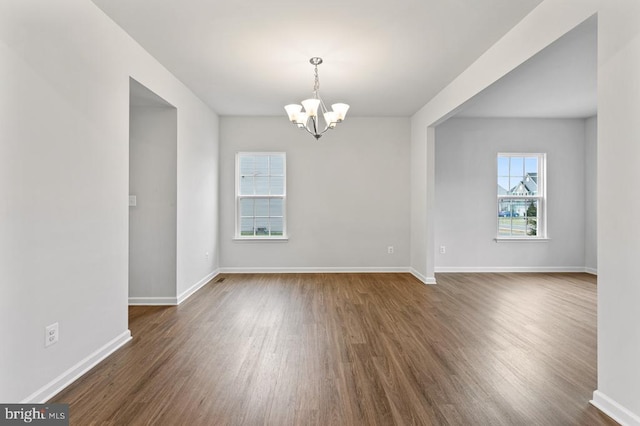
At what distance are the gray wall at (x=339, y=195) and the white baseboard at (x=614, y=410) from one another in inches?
155

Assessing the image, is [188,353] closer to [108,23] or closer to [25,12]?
[25,12]

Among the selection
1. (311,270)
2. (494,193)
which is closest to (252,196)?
(311,270)

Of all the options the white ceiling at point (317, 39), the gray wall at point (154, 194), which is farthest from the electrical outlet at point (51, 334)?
the white ceiling at point (317, 39)

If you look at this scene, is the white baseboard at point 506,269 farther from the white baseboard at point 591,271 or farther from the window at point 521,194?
the window at point 521,194

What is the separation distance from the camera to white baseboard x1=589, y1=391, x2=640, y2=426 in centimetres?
173

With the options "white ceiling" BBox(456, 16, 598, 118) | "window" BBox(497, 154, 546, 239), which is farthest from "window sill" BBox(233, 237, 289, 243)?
"window" BBox(497, 154, 546, 239)

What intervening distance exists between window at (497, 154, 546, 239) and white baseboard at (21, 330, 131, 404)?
599 cm

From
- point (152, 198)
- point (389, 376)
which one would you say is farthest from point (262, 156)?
point (389, 376)

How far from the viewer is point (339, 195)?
19.2 feet

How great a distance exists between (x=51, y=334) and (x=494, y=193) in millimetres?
6297

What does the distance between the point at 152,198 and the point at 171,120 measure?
38.0 inches

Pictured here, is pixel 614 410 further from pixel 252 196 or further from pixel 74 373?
pixel 252 196

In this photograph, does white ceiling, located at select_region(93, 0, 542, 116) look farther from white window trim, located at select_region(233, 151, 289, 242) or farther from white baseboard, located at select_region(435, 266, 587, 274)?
white baseboard, located at select_region(435, 266, 587, 274)

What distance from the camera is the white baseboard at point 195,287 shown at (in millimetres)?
4117
